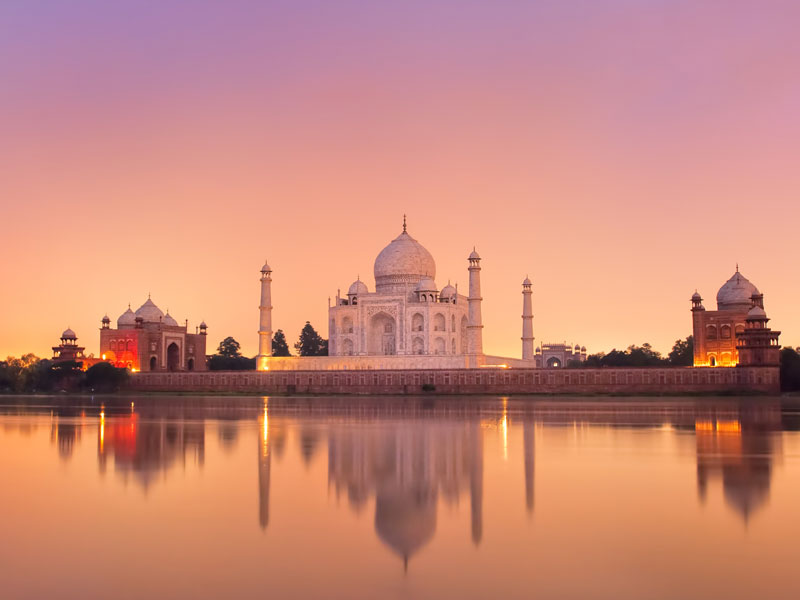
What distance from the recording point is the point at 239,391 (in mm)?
46031

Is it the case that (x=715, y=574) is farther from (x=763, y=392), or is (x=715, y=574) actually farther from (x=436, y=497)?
(x=763, y=392)

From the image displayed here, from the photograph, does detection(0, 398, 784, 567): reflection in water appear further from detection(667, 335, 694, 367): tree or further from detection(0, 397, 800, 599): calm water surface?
detection(667, 335, 694, 367): tree

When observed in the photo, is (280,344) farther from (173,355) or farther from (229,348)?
(173,355)

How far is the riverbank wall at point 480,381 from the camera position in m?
39.9

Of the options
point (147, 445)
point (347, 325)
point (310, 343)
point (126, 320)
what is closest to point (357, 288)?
point (347, 325)

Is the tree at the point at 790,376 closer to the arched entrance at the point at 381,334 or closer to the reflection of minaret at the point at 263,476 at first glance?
the arched entrance at the point at 381,334

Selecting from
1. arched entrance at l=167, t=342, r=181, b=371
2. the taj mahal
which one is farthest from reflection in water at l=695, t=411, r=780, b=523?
arched entrance at l=167, t=342, r=181, b=371

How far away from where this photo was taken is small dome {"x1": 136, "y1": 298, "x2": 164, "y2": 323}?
189 ft

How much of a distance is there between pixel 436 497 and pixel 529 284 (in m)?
44.7

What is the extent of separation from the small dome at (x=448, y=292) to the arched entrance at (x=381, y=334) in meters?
3.51

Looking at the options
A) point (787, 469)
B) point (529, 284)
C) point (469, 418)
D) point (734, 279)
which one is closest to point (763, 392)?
A: point (734, 279)

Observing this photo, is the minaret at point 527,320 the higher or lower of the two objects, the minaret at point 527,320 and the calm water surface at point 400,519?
the higher

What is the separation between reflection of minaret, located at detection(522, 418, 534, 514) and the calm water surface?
1.7 inches

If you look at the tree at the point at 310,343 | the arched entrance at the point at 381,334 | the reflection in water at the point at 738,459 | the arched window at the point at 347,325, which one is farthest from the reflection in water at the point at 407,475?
the tree at the point at 310,343
